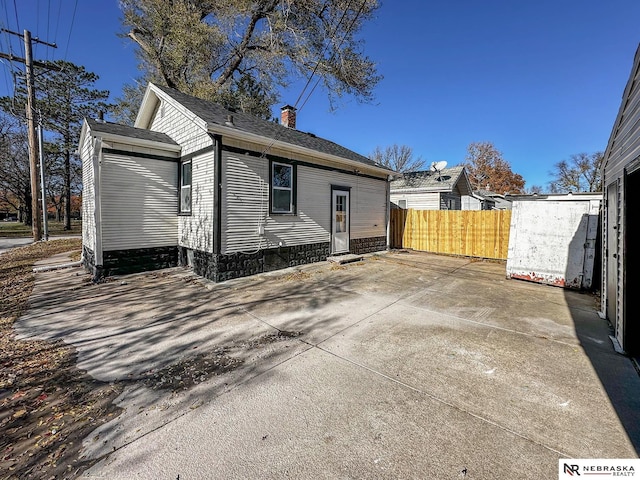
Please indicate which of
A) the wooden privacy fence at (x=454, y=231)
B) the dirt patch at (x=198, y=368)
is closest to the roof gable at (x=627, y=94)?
the dirt patch at (x=198, y=368)

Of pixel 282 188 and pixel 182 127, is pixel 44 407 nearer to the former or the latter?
pixel 282 188

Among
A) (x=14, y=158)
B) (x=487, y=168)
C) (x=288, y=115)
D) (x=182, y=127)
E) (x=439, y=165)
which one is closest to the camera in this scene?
(x=182, y=127)

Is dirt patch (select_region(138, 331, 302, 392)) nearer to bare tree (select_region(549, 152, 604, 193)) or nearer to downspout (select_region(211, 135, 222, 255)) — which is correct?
downspout (select_region(211, 135, 222, 255))

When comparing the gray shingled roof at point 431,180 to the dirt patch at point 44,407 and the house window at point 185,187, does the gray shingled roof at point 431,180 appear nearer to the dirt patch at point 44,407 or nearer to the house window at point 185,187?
the house window at point 185,187

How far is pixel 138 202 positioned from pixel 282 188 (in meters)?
4.06

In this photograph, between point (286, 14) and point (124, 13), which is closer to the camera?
point (286, 14)

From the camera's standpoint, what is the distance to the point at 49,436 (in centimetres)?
218

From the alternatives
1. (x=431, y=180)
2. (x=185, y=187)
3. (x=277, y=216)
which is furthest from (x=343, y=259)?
(x=431, y=180)

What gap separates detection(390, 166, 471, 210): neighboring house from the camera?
56.9 ft

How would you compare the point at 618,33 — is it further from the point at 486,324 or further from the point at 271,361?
the point at 271,361

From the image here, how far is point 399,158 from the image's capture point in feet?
129

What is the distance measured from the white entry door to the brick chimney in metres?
4.84

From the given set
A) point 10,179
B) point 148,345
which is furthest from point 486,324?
point 10,179

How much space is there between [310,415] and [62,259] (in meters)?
12.1
